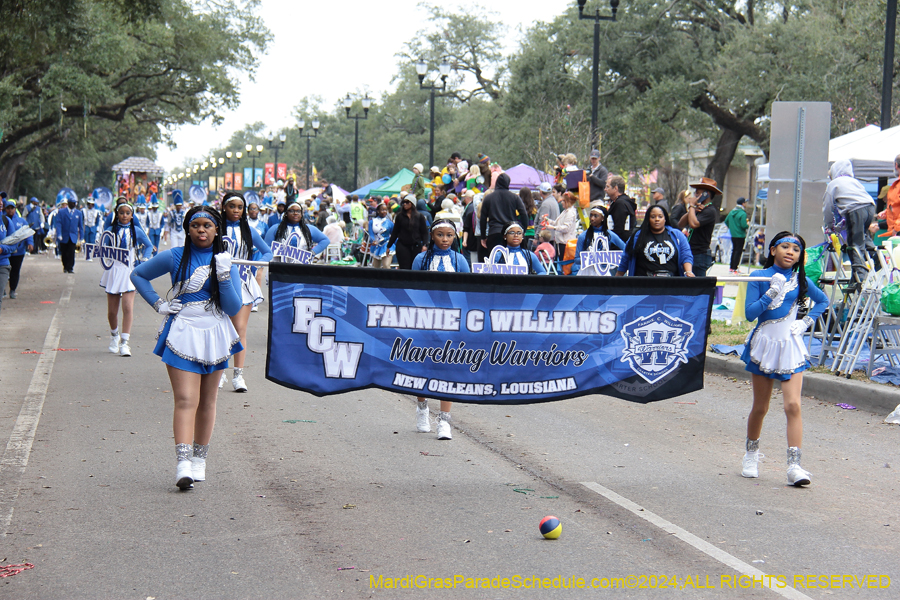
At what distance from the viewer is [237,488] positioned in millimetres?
6312

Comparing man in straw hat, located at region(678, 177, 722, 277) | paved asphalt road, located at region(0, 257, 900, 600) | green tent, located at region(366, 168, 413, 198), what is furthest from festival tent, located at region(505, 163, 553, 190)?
paved asphalt road, located at region(0, 257, 900, 600)

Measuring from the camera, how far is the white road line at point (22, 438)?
5945 mm

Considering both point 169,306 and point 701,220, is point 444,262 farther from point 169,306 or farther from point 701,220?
point 701,220

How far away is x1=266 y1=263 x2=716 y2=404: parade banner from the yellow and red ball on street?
1431 mm

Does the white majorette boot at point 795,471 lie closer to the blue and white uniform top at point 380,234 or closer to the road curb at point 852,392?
the road curb at point 852,392

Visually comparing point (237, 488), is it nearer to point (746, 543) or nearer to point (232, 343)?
point (232, 343)

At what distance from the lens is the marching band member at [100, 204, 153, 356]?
12.3m

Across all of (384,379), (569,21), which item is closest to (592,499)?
(384,379)

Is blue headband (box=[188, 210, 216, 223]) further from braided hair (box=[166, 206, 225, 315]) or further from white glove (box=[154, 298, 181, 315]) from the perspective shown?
white glove (box=[154, 298, 181, 315])

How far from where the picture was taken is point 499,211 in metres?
16.0

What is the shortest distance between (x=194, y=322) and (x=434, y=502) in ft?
6.12

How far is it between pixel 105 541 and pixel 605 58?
36.9 m

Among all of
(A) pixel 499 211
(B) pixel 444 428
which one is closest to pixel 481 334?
(B) pixel 444 428

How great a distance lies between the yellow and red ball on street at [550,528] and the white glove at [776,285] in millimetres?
2327
